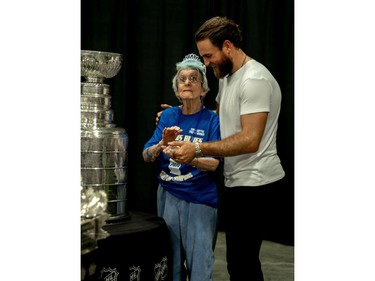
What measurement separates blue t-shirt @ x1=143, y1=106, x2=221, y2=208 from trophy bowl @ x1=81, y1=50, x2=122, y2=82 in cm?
32

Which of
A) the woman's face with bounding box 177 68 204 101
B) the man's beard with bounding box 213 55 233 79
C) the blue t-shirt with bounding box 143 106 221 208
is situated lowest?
the blue t-shirt with bounding box 143 106 221 208

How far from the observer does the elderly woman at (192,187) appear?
6.21 feet

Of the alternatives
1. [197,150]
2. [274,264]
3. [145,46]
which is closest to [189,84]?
[197,150]

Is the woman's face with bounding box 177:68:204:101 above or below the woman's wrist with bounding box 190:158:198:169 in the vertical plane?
above

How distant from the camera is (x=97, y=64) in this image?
5.82ft

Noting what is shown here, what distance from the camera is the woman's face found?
190 centimetres

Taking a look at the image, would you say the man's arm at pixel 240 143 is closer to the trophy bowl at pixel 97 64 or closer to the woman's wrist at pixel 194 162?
the woman's wrist at pixel 194 162

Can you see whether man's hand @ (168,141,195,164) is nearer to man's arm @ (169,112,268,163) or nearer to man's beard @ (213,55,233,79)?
man's arm @ (169,112,268,163)

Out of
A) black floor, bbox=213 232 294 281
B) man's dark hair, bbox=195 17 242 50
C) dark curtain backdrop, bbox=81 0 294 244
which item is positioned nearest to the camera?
man's dark hair, bbox=195 17 242 50

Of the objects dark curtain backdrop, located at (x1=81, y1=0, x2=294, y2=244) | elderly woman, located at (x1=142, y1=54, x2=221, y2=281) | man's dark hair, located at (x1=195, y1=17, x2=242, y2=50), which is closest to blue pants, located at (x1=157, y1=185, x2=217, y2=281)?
elderly woman, located at (x1=142, y1=54, x2=221, y2=281)

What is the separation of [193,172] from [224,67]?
0.39 meters
